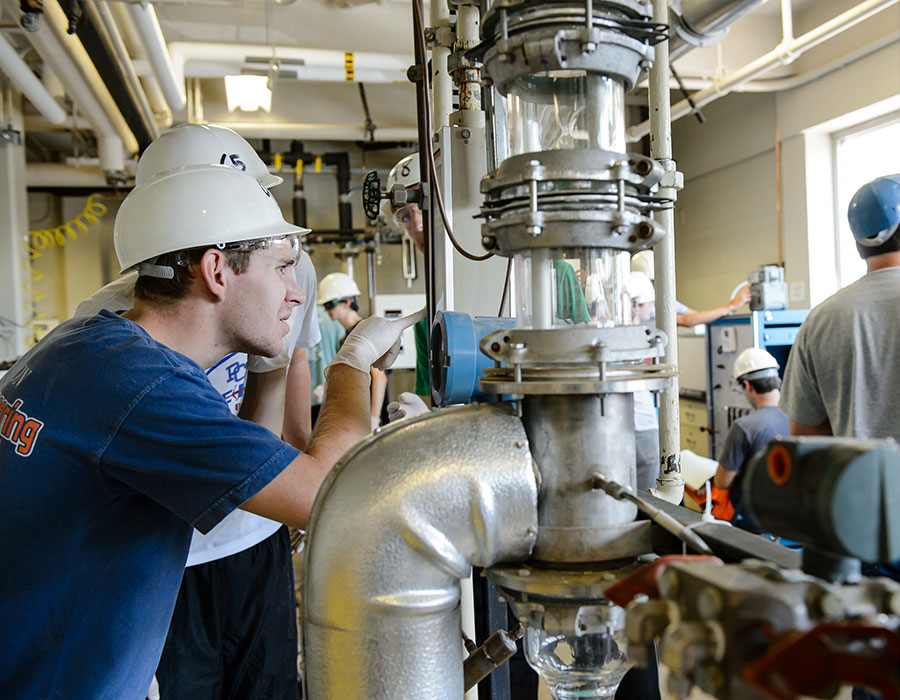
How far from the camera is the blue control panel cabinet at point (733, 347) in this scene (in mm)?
3740

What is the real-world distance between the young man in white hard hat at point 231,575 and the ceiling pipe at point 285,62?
7.11ft

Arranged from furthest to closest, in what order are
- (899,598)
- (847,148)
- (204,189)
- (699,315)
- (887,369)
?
(847,148) → (699,315) → (887,369) → (204,189) → (899,598)

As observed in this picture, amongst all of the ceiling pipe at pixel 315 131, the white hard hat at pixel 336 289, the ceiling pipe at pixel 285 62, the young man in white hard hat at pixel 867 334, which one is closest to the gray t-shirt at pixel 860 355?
the young man in white hard hat at pixel 867 334

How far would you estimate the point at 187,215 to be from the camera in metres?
1.06

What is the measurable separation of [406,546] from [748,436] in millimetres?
2769

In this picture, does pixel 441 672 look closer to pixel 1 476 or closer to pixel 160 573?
pixel 160 573

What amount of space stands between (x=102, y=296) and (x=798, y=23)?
13.9 ft

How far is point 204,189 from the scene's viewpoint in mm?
1076

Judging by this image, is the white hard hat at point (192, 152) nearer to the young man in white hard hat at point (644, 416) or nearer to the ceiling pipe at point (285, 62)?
the young man in white hard hat at point (644, 416)

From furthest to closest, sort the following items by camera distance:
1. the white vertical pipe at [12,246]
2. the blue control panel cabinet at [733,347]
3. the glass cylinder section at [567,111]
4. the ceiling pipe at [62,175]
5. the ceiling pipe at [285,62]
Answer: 1. the ceiling pipe at [62,175]
2. the white vertical pipe at [12,246]
3. the blue control panel cabinet at [733,347]
4. the ceiling pipe at [285,62]
5. the glass cylinder section at [567,111]

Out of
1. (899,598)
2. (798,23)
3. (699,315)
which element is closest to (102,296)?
(899,598)

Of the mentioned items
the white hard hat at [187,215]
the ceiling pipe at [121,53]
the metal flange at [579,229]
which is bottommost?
the metal flange at [579,229]

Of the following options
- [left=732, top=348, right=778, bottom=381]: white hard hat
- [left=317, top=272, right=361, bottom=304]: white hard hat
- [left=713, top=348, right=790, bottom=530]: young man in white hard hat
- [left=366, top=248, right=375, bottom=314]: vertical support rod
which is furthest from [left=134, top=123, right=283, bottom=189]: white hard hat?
[left=366, top=248, right=375, bottom=314]: vertical support rod

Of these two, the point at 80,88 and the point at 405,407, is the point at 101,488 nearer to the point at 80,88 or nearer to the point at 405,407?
the point at 405,407
